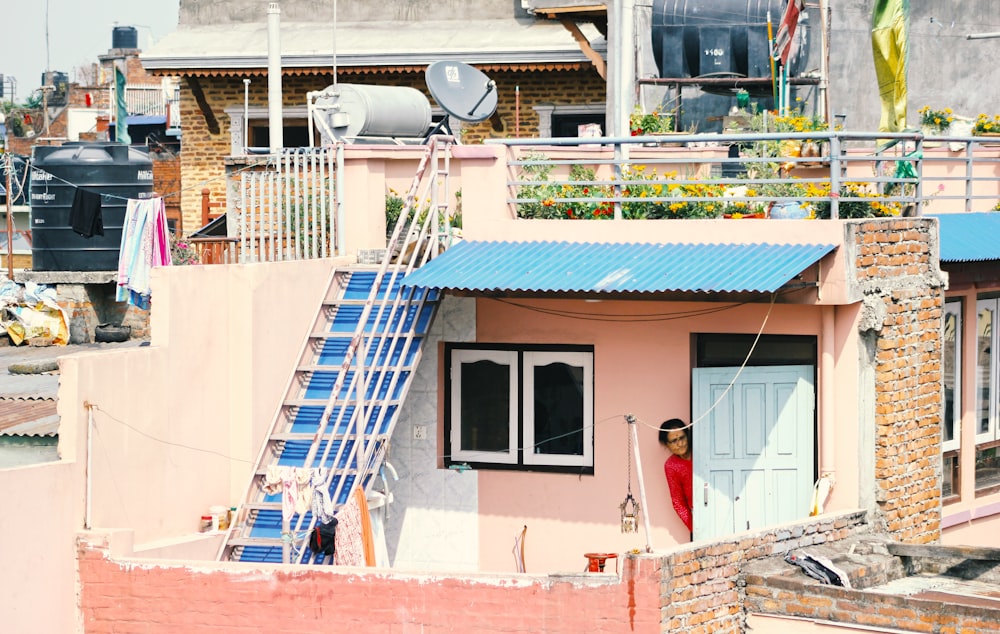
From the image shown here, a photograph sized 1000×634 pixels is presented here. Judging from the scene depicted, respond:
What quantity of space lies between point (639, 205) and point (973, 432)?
4.48 meters

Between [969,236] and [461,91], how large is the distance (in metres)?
5.59

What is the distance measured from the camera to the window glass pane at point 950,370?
16.3m

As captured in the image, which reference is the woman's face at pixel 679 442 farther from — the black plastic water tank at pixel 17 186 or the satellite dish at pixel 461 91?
the black plastic water tank at pixel 17 186

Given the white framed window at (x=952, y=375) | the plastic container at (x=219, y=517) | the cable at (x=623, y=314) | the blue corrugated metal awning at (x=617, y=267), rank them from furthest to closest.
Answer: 1. the white framed window at (x=952, y=375)
2. the cable at (x=623, y=314)
3. the plastic container at (x=219, y=517)
4. the blue corrugated metal awning at (x=617, y=267)

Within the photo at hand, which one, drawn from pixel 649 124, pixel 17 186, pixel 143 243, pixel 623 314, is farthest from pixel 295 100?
pixel 623 314

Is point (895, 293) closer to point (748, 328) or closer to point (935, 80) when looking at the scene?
point (748, 328)

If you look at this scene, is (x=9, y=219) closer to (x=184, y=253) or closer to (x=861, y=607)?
(x=184, y=253)

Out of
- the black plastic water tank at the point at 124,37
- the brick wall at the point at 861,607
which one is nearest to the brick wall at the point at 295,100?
the brick wall at the point at 861,607

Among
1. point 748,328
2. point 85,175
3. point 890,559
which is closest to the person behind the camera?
point 890,559

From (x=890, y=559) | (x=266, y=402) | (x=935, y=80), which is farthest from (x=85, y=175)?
(x=890, y=559)

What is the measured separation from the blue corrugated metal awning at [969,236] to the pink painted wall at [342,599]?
511 cm

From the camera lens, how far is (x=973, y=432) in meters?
16.5

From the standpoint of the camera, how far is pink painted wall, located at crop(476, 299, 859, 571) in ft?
49.4

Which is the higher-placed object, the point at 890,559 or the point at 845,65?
the point at 845,65
